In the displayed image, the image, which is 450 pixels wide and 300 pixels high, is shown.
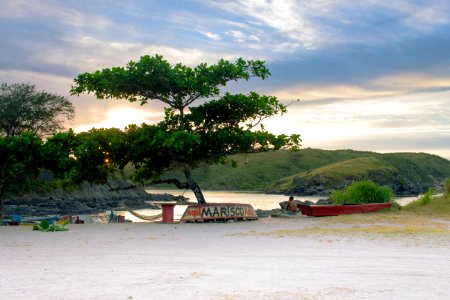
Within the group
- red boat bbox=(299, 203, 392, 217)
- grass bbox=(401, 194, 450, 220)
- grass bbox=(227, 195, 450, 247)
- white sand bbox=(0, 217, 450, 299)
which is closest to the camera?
white sand bbox=(0, 217, 450, 299)

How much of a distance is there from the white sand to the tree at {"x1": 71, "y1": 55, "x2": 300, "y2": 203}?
27.7ft

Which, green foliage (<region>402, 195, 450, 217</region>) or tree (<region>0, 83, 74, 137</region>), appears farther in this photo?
tree (<region>0, 83, 74, 137</region>)

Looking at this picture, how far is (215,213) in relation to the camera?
2703 cm

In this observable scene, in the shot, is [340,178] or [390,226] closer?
[390,226]

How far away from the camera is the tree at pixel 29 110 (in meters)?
62.9

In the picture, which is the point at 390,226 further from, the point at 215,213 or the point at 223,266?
the point at 223,266

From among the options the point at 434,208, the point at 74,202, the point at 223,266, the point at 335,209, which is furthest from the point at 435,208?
the point at 74,202

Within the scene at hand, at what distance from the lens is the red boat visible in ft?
95.6

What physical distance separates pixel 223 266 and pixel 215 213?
14.1m

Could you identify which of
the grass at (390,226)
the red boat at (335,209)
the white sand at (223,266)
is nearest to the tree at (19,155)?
the white sand at (223,266)

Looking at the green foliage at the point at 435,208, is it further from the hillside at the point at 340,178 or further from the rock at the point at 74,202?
the hillside at the point at 340,178

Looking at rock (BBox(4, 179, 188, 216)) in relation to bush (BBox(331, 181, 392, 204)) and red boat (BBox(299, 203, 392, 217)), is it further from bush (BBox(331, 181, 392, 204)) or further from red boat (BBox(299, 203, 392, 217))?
red boat (BBox(299, 203, 392, 217))

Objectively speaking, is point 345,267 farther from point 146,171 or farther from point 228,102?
point 146,171

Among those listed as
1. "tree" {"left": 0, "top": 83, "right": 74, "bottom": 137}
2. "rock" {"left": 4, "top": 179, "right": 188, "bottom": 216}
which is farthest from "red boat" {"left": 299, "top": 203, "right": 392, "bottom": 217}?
"tree" {"left": 0, "top": 83, "right": 74, "bottom": 137}
